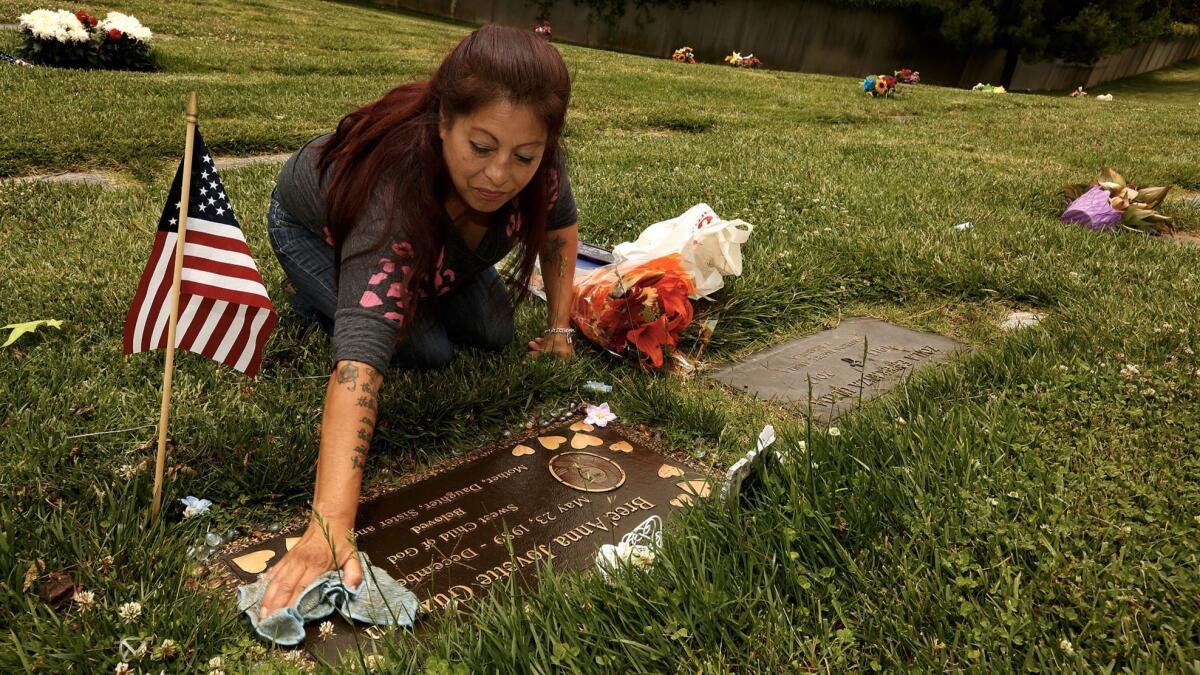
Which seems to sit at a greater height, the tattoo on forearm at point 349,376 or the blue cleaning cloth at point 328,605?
the tattoo on forearm at point 349,376

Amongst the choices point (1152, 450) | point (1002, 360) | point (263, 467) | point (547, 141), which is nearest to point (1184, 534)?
point (1152, 450)

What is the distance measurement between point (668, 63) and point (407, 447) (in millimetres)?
13157

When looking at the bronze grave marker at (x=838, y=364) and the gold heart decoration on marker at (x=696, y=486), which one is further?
the bronze grave marker at (x=838, y=364)

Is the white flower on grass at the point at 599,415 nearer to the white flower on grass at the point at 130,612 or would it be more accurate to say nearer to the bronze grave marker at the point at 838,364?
the bronze grave marker at the point at 838,364

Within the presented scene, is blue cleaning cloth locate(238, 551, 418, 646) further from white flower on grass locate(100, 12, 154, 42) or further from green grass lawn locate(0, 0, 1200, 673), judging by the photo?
white flower on grass locate(100, 12, 154, 42)

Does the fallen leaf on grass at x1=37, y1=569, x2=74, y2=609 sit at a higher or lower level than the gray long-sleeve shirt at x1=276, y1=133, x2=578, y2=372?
lower

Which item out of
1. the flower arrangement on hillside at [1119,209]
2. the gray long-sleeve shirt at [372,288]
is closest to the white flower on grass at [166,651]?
the gray long-sleeve shirt at [372,288]

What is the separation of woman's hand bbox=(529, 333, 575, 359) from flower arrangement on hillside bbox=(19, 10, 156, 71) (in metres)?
6.79

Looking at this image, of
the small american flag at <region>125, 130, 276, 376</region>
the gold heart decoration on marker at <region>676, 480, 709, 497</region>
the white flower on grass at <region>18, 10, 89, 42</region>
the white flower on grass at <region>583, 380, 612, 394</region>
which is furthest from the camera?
the white flower on grass at <region>18, 10, 89, 42</region>

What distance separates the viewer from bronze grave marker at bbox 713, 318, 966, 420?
3047 mm

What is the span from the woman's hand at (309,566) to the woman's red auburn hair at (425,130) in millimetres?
581

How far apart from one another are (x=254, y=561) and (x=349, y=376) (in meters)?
0.50

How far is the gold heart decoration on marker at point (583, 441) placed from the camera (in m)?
2.66

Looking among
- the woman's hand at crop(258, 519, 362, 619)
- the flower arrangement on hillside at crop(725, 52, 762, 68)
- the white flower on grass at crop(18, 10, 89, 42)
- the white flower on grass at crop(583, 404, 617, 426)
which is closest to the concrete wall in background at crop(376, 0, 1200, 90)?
the flower arrangement on hillside at crop(725, 52, 762, 68)
